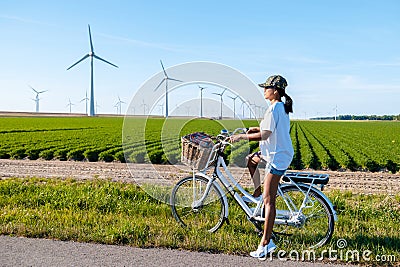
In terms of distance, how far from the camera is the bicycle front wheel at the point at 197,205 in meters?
5.38

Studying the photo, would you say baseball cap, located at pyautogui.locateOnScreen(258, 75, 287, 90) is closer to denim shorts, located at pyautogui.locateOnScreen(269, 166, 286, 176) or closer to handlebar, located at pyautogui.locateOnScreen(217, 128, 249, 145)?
handlebar, located at pyautogui.locateOnScreen(217, 128, 249, 145)

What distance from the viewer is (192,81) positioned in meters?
5.29

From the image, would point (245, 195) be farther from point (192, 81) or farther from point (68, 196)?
point (68, 196)

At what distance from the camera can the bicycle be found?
4.93 m

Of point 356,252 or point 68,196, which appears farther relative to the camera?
point 68,196

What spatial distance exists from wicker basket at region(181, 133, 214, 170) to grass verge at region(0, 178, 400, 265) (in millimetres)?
873

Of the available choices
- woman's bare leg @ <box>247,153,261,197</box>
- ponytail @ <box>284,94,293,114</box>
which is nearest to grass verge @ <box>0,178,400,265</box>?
woman's bare leg @ <box>247,153,261,197</box>

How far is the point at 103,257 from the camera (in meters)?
4.41

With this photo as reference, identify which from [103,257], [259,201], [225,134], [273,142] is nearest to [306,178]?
[259,201]

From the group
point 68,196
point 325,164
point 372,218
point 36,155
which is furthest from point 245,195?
point 36,155

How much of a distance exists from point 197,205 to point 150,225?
68 cm

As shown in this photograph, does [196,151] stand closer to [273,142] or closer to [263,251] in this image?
[273,142]

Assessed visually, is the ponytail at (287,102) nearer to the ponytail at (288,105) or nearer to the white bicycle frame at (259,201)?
the ponytail at (288,105)

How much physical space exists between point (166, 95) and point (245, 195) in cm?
166
